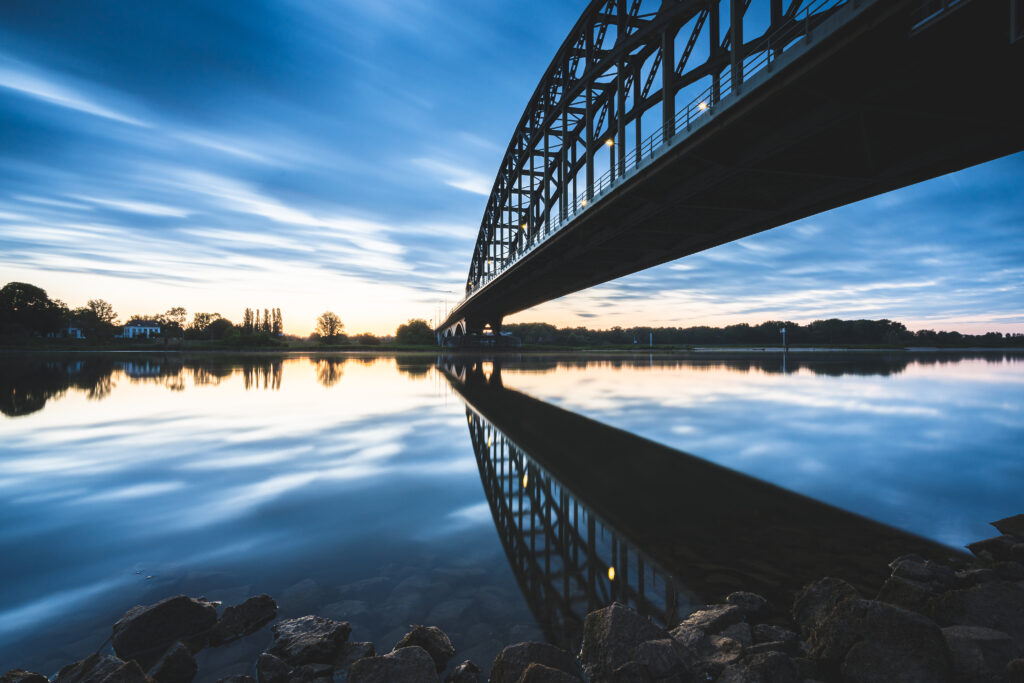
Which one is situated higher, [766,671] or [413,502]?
[766,671]

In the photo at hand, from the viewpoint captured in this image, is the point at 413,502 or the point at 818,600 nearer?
the point at 818,600

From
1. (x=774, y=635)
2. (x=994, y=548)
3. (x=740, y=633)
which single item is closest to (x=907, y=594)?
(x=774, y=635)

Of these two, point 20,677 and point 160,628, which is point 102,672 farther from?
point 160,628

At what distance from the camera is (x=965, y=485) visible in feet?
31.6

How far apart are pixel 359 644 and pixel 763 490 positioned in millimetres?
8413

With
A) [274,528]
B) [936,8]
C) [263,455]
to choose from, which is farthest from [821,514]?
[263,455]

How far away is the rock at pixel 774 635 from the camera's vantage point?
13.8ft

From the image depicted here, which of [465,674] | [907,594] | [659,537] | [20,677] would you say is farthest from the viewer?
[659,537]

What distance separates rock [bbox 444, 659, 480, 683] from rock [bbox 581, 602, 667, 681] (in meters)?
1.01

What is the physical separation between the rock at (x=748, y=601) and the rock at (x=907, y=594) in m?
1.40

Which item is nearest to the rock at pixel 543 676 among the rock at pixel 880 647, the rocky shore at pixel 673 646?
the rocky shore at pixel 673 646

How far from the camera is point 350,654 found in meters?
4.06

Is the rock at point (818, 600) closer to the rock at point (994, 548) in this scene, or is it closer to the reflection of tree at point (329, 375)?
the rock at point (994, 548)

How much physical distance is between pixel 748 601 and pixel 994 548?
4.67 meters
